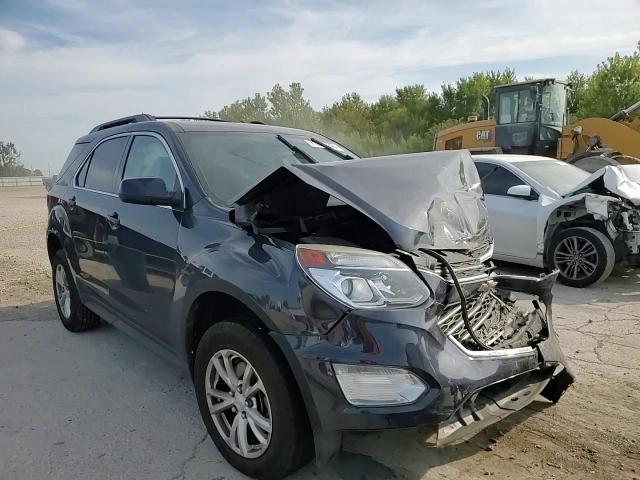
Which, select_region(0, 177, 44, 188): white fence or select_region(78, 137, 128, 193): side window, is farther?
select_region(0, 177, 44, 188): white fence

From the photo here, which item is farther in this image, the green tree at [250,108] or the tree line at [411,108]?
the green tree at [250,108]

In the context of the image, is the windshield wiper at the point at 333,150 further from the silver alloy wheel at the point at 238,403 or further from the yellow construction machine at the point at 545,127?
the yellow construction machine at the point at 545,127

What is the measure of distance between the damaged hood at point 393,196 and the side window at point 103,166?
191cm

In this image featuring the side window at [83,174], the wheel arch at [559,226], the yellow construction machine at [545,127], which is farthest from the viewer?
the yellow construction machine at [545,127]

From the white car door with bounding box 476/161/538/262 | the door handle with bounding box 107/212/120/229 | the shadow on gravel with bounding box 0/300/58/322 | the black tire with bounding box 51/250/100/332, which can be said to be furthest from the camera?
the white car door with bounding box 476/161/538/262

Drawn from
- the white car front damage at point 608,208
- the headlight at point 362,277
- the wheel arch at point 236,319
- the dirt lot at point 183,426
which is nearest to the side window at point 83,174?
the dirt lot at point 183,426

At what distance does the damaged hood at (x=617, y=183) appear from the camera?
6.19m

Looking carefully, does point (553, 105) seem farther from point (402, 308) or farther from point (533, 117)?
point (402, 308)

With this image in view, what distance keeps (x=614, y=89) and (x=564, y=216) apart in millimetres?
32612

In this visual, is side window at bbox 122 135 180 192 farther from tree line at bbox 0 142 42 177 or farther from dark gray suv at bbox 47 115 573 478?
tree line at bbox 0 142 42 177

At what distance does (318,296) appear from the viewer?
7.51 feet

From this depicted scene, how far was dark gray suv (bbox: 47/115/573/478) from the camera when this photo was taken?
87.7 inches

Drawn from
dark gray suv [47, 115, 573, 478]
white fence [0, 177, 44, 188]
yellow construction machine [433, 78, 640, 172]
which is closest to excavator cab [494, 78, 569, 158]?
yellow construction machine [433, 78, 640, 172]

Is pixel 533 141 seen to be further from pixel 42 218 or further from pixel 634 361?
pixel 42 218
